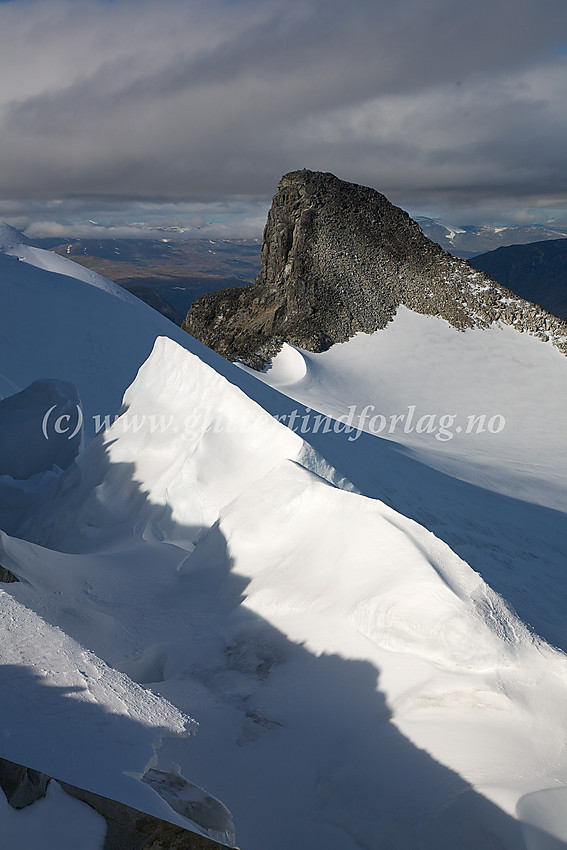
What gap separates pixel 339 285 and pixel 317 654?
101 ft

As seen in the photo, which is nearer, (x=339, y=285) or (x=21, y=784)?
(x=21, y=784)

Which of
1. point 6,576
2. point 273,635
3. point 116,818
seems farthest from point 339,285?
point 116,818

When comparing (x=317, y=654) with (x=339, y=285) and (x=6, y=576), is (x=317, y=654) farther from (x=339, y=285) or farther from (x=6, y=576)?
(x=339, y=285)

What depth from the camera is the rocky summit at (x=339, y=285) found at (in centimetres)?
3053

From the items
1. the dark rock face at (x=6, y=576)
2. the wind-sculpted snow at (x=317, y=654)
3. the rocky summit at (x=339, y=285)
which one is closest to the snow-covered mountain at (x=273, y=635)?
the wind-sculpted snow at (x=317, y=654)

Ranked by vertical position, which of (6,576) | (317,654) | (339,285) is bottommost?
(6,576)

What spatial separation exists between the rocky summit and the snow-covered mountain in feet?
60.9

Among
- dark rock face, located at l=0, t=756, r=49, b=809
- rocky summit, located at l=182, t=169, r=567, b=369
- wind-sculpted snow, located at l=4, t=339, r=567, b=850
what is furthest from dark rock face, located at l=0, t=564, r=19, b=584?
rocky summit, located at l=182, t=169, r=567, b=369

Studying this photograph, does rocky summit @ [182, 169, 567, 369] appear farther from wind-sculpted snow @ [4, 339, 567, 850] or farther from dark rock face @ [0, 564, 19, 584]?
dark rock face @ [0, 564, 19, 584]

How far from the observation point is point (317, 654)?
15.5 ft

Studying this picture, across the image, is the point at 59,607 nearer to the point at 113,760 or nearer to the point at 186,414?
the point at 113,760

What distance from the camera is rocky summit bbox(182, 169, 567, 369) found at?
100ft

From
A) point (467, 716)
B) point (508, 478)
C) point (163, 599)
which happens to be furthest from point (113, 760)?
point (508, 478)

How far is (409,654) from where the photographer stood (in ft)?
14.5
